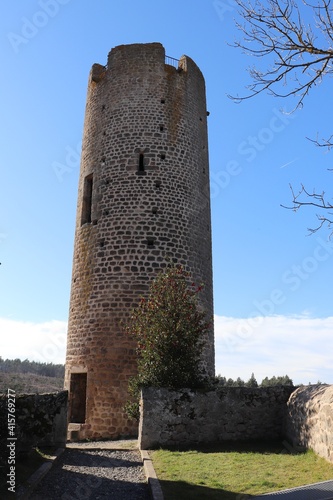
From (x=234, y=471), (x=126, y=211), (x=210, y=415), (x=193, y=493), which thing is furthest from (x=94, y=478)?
(x=126, y=211)

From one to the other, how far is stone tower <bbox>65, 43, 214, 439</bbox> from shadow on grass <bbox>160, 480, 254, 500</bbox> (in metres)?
7.02

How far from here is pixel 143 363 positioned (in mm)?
11570

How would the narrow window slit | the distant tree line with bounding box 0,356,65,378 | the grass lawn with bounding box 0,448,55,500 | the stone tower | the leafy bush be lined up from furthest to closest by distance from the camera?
the distant tree line with bounding box 0,356,65,378
the narrow window slit
the stone tower
the leafy bush
the grass lawn with bounding box 0,448,55,500

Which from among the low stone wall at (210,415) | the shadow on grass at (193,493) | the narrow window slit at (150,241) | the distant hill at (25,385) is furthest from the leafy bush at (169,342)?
the distant hill at (25,385)

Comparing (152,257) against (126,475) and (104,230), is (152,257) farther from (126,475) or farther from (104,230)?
(126,475)

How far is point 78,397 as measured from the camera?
1510 centimetres

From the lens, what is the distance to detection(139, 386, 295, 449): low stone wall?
9.92m

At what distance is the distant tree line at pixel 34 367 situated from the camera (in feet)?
289

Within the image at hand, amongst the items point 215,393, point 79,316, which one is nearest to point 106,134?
point 79,316

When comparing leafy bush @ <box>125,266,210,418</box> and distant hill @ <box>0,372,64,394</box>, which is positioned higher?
leafy bush @ <box>125,266,210,418</box>

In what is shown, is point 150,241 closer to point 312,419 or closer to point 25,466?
point 312,419

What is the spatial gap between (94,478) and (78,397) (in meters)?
7.74

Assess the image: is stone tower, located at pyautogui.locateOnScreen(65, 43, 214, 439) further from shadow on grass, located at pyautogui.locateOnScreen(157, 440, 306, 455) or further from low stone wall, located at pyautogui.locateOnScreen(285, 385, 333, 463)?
low stone wall, located at pyautogui.locateOnScreen(285, 385, 333, 463)

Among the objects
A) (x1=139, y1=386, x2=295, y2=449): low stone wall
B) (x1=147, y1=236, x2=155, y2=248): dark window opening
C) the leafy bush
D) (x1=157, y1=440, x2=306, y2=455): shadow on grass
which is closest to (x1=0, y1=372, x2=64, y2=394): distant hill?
(x1=147, y1=236, x2=155, y2=248): dark window opening
